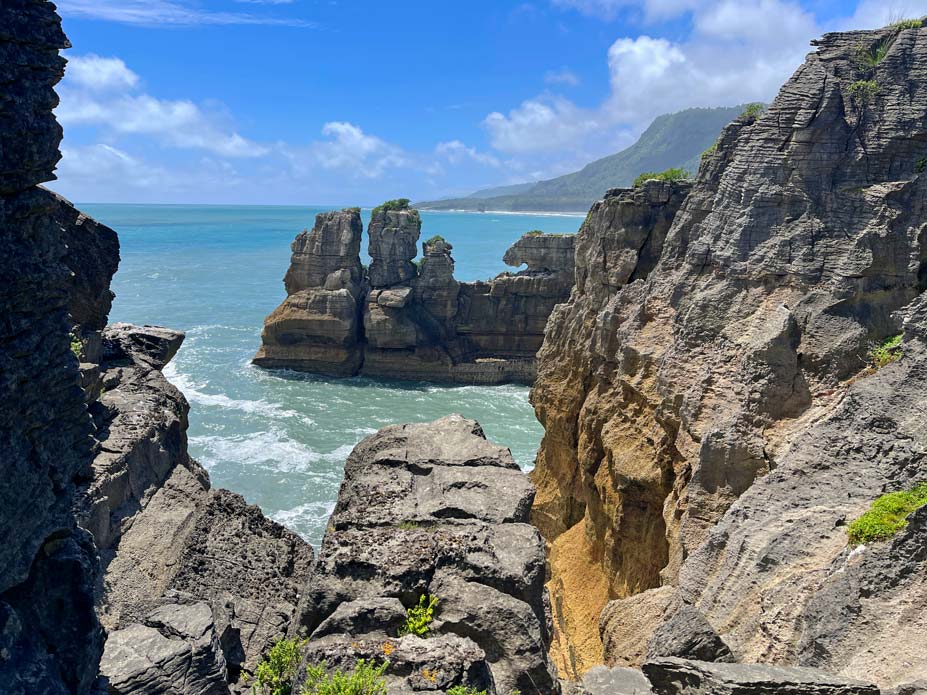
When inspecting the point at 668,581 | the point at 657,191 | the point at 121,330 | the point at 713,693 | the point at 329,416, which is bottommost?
the point at 329,416

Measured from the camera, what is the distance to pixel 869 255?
14.2 metres

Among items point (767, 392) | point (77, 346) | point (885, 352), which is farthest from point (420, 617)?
point (77, 346)

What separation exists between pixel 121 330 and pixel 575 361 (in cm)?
1448

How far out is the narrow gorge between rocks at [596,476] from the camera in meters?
7.01

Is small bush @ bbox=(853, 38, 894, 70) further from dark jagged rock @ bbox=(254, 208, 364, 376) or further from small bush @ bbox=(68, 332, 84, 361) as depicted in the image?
dark jagged rock @ bbox=(254, 208, 364, 376)

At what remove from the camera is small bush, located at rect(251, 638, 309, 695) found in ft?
30.5

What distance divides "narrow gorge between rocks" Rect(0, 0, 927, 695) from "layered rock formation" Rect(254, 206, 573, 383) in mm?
27957

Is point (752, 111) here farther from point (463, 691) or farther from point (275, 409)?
point (275, 409)

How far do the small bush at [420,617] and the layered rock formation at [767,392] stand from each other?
2896mm

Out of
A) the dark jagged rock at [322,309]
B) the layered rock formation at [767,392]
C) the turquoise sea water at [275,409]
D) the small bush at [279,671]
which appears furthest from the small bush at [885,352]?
the dark jagged rock at [322,309]

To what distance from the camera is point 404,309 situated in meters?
53.9

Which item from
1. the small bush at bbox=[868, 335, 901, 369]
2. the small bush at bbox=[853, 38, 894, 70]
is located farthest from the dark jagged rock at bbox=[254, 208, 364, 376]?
the small bush at bbox=[868, 335, 901, 369]

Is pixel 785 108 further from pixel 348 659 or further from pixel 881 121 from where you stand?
pixel 348 659

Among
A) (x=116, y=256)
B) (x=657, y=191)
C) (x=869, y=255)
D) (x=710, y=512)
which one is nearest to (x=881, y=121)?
(x=869, y=255)
